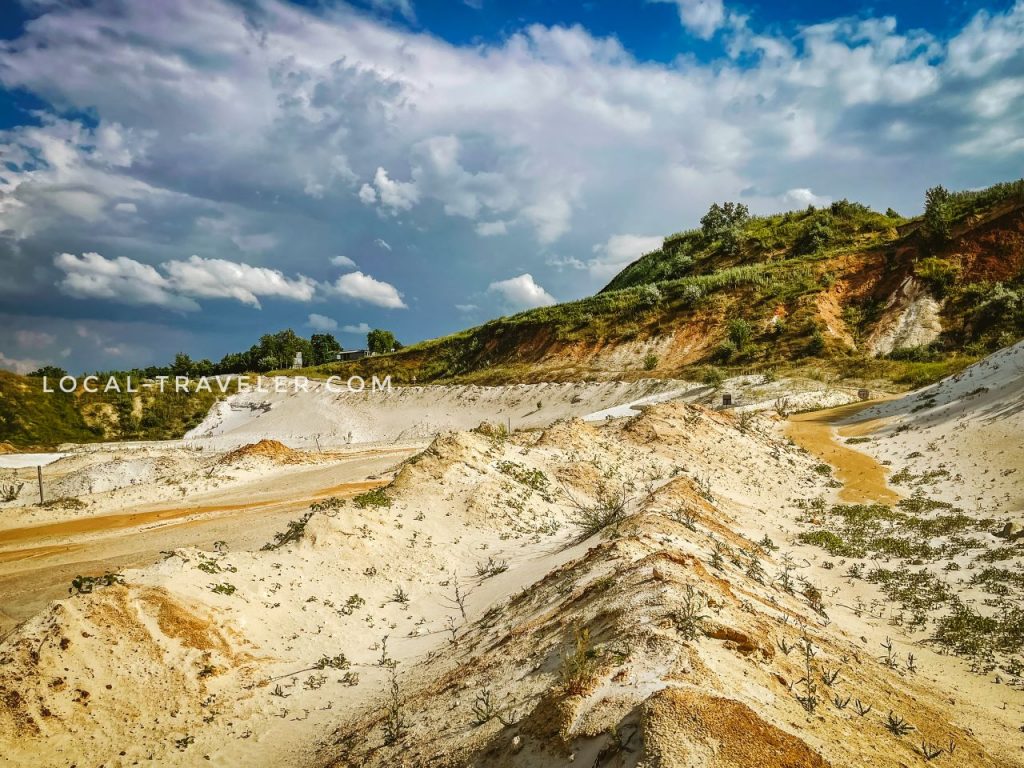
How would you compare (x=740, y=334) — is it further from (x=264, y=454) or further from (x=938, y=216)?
(x=264, y=454)

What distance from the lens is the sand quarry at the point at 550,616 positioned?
4113 mm

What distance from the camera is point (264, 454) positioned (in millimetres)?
26906

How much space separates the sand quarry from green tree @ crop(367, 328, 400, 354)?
7779 centimetres

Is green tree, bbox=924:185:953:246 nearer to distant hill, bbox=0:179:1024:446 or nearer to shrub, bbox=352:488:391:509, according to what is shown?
distant hill, bbox=0:179:1024:446

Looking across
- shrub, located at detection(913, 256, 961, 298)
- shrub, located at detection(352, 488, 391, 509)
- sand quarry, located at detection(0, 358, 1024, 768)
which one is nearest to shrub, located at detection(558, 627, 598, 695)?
Answer: sand quarry, located at detection(0, 358, 1024, 768)

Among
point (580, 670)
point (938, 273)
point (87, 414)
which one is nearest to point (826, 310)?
point (938, 273)

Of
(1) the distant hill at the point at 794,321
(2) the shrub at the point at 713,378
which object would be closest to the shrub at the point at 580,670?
(2) the shrub at the point at 713,378

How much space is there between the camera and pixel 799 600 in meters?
8.02

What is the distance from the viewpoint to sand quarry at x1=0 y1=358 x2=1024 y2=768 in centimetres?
411

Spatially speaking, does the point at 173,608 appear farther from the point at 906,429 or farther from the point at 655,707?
the point at 906,429

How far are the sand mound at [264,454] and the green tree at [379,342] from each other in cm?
6899

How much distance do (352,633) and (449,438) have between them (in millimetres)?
7138

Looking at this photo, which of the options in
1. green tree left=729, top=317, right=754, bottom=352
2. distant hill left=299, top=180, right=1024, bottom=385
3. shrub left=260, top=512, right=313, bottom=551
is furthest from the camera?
green tree left=729, top=317, right=754, bottom=352

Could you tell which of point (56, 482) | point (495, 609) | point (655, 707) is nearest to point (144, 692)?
point (495, 609)
